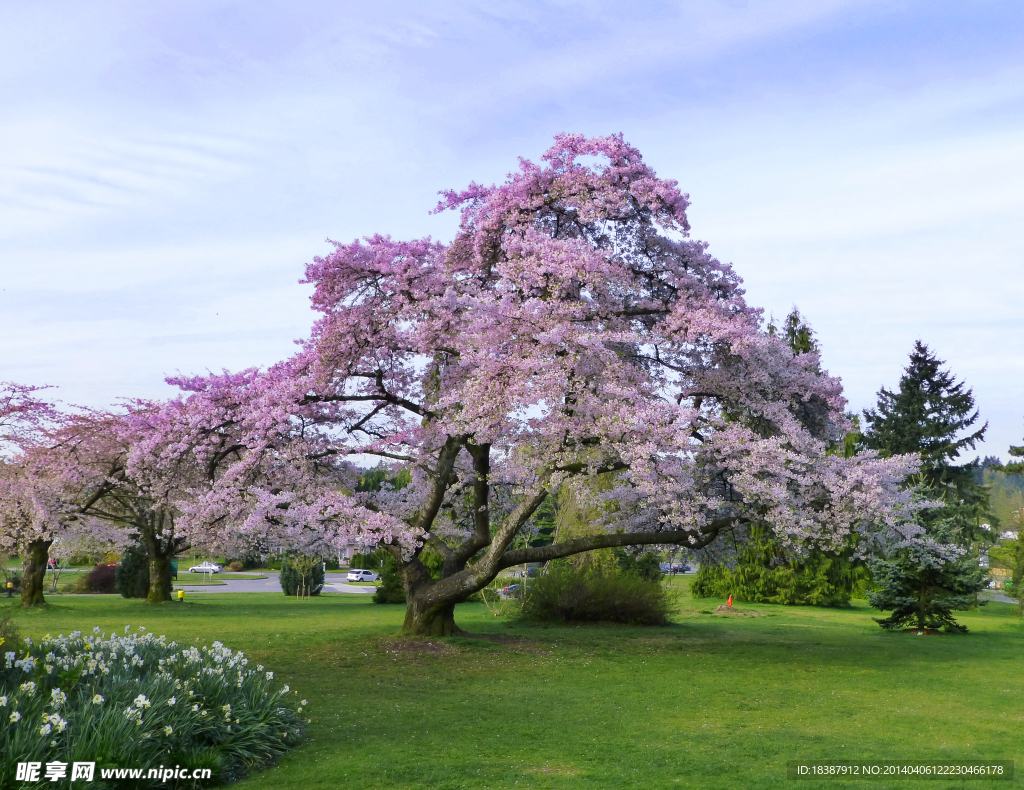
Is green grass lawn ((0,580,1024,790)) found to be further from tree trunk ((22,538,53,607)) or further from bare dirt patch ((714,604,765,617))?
bare dirt patch ((714,604,765,617))

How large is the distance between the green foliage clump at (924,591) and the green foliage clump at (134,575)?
30.2 metres

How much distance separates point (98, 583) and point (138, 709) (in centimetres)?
Answer: 4014

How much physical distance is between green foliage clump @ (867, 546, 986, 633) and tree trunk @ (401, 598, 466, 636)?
12759 mm

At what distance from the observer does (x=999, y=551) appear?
36500 millimetres

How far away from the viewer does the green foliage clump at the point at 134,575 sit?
3772 centimetres

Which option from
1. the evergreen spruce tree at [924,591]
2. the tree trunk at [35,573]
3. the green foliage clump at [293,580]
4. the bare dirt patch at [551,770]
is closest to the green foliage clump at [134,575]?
the green foliage clump at [293,580]

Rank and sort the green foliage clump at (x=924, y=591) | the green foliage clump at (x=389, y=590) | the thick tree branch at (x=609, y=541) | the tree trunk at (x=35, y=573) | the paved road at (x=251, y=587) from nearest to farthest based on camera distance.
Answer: the thick tree branch at (x=609, y=541), the green foliage clump at (x=924, y=591), the tree trunk at (x=35, y=573), the green foliage clump at (x=389, y=590), the paved road at (x=251, y=587)

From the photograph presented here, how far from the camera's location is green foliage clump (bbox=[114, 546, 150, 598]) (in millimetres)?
37719

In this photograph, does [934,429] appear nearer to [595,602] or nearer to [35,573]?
[595,602]

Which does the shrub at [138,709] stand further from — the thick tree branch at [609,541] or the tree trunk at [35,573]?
the tree trunk at [35,573]

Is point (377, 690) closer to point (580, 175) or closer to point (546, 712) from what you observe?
point (546, 712)

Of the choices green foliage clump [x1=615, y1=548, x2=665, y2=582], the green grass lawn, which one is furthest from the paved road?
the green grass lawn

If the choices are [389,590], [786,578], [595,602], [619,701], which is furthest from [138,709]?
[786,578]

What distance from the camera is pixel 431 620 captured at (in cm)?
1994
